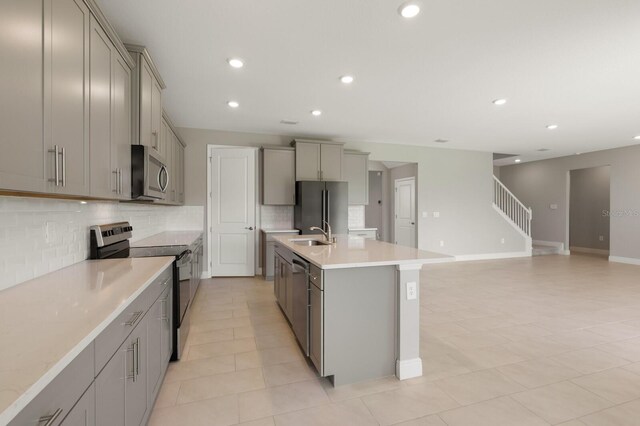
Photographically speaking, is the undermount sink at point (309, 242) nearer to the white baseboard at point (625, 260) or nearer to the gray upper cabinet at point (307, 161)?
the gray upper cabinet at point (307, 161)

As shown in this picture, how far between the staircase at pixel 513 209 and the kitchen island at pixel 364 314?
691cm

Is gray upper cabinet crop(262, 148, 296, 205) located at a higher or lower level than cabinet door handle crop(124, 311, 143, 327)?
higher

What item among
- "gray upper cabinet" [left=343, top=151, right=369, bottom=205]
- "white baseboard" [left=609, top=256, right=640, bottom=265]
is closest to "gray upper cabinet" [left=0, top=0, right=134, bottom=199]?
"gray upper cabinet" [left=343, top=151, right=369, bottom=205]

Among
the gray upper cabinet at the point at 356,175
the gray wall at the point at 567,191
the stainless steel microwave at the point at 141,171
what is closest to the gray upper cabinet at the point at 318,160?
the gray upper cabinet at the point at 356,175

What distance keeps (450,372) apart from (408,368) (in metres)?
0.37

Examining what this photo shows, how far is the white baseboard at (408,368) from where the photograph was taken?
2166mm

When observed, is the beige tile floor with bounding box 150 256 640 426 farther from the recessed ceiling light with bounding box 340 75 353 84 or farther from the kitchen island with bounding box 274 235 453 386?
the recessed ceiling light with bounding box 340 75 353 84

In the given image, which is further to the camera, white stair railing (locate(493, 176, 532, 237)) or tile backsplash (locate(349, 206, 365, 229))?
white stair railing (locate(493, 176, 532, 237))

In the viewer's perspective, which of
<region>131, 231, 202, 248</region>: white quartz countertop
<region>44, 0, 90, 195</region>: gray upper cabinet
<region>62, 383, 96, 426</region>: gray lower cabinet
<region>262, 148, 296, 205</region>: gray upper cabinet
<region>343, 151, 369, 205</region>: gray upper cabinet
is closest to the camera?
<region>62, 383, 96, 426</region>: gray lower cabinet

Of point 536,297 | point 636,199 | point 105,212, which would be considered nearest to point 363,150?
point 536,297

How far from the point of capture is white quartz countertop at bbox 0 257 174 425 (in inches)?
27.1

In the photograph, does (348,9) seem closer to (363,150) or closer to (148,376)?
(148,376)

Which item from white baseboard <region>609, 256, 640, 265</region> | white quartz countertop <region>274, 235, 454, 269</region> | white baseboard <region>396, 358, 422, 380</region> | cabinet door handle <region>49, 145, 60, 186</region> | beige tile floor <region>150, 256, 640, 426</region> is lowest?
beige tile floor <region>150, 256, 640, 426</region>

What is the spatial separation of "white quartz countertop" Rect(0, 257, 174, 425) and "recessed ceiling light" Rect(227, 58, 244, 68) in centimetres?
209
